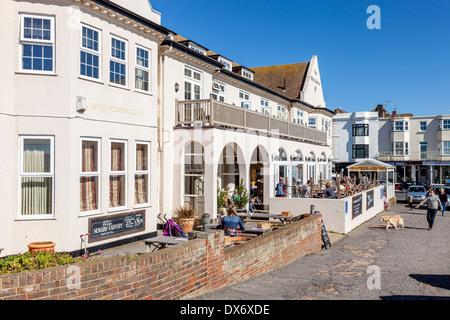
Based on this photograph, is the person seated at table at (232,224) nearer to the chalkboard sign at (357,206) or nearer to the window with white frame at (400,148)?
the chalkboard sign at (357,206)

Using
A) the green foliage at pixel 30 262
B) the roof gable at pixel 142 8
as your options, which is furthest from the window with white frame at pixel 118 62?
the green foliage at pixel 30 262

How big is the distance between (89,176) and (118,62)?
356 centimetres

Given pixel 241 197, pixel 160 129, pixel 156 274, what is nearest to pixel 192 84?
pixel 160 129

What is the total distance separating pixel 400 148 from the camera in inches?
2263

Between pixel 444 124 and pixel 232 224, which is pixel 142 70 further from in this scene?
pixel 444 124

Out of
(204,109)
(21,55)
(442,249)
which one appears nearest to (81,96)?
(21,55)

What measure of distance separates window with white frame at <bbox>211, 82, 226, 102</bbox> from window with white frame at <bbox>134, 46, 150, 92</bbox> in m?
5.90

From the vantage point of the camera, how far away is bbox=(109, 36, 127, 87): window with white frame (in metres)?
11.8

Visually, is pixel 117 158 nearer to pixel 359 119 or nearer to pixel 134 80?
pixel 134 80

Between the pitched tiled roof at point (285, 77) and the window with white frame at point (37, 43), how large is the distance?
942 inches

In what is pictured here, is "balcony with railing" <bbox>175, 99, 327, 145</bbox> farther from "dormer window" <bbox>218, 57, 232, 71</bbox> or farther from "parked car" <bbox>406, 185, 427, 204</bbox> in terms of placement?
"parked car" <bbox>406, 185, 427, 204</bbox>

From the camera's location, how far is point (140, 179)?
1297 centimetres

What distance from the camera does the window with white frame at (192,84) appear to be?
16625mm
